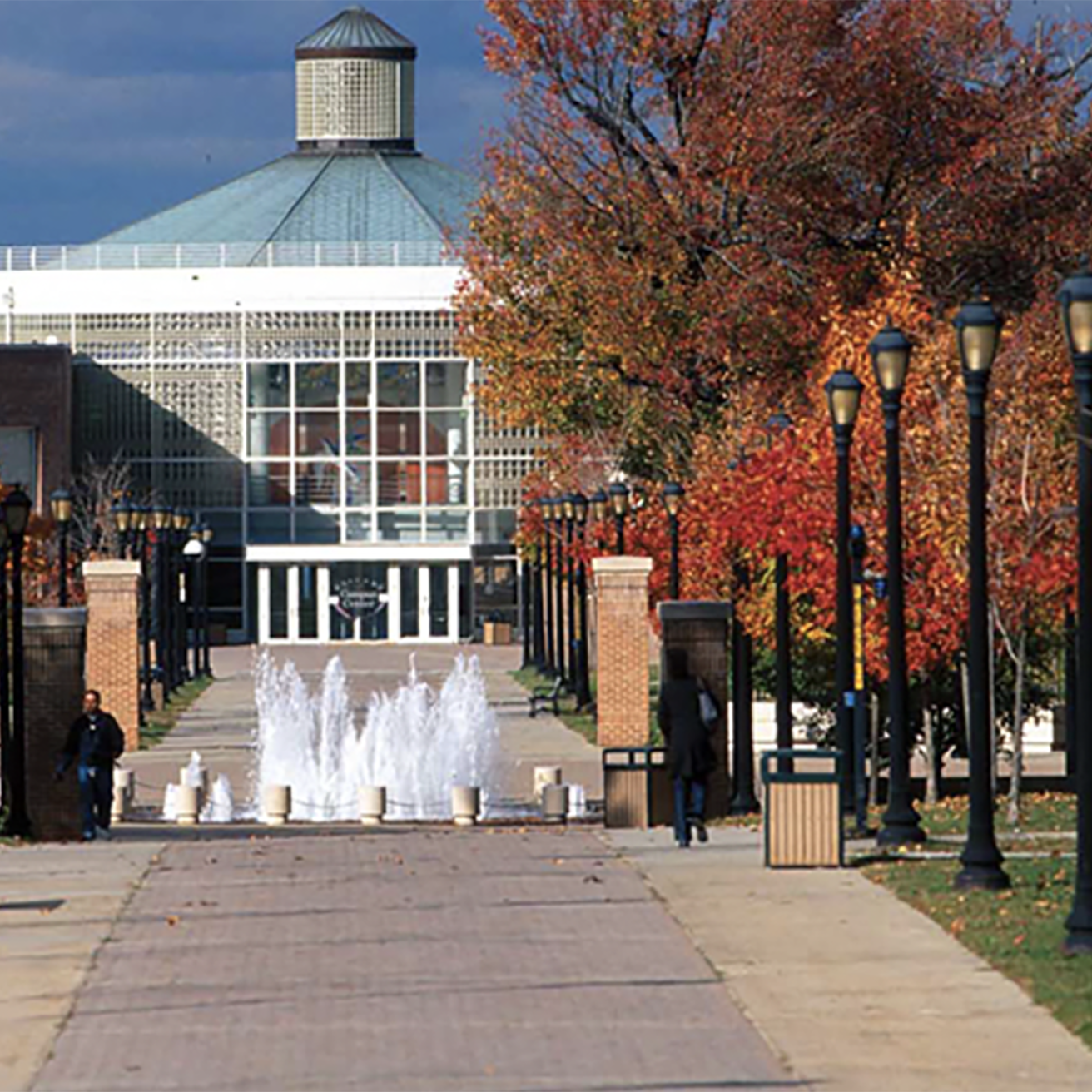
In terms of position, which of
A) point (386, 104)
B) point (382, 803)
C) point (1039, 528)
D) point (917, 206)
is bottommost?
point (382, 803)

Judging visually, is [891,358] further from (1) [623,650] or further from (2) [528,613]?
(2) [528,613]

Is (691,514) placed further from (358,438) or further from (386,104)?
(386,104)

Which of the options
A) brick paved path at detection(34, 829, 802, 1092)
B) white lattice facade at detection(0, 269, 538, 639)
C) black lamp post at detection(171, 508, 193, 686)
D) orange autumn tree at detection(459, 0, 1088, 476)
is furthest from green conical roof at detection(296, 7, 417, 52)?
brick paved path at detection(34, 829, 802, 1092)

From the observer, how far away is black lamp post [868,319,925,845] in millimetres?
22422

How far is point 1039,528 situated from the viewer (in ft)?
100

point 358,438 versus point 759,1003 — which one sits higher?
point 358,438

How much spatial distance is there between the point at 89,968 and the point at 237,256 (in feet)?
339

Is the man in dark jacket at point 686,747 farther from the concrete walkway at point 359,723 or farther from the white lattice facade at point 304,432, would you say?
the white lattice facade at point 304,432

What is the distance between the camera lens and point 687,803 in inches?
921

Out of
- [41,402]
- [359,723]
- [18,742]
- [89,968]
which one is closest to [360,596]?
[41,402]

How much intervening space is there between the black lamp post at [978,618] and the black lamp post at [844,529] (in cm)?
555

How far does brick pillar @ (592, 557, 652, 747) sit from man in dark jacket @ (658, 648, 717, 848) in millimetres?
23483

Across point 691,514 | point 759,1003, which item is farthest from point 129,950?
point 691,514

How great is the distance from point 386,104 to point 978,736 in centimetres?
12284
